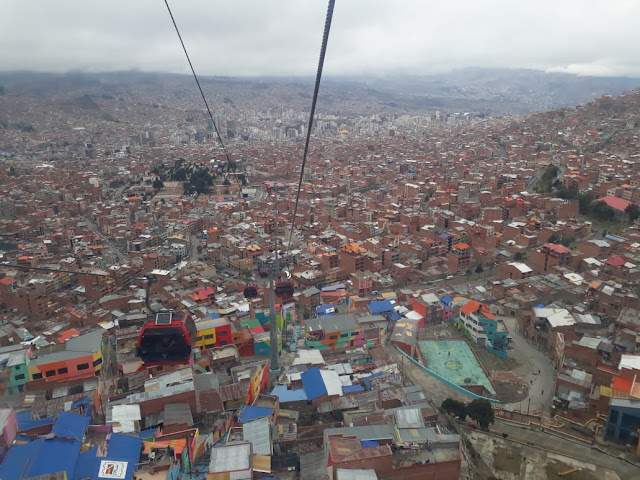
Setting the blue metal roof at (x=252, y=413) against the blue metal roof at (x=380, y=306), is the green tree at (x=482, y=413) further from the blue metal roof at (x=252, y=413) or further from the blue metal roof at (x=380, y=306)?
the blue metal roof at (x=380, y=306)

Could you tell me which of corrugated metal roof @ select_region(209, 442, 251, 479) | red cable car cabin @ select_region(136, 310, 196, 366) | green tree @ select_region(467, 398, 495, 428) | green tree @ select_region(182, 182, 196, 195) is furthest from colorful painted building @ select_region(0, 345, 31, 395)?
green tree @ select_region(182, 182, 196, 195)

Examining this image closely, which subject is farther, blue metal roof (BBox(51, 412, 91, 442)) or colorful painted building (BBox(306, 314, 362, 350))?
colorful painted building (BBox(306, 314, 362, 350))

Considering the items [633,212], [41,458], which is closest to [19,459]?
[41,458]

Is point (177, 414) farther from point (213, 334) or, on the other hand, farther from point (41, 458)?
point (213, 334)

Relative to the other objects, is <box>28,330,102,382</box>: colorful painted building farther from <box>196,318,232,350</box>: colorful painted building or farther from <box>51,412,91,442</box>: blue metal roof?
<box>51,412,91,442</box>: blue metal roof

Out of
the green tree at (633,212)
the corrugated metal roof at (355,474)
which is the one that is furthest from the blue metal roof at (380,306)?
the green tree at (633,212)

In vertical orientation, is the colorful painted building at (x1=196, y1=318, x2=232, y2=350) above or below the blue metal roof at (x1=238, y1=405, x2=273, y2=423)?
below
